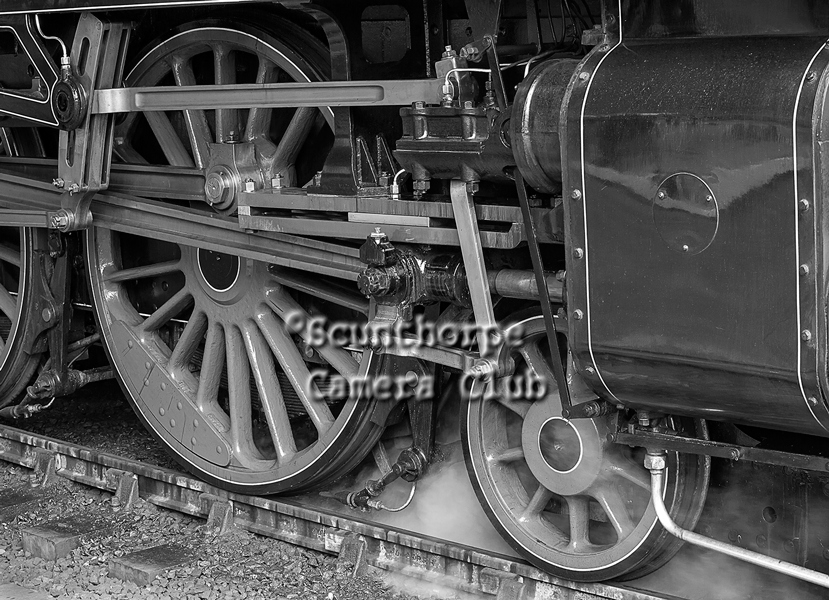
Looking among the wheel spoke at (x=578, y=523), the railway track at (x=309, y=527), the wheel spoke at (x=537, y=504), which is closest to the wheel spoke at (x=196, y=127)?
the railway track at (x=309, y=527)

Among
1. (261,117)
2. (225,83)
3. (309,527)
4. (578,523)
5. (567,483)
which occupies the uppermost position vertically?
(225,83)

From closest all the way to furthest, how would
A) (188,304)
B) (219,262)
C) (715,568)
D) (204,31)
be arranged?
(715,568) < (204,31) < (219,262) < (188,304)

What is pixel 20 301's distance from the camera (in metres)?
5.50

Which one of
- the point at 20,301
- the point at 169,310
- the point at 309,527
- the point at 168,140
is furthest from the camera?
the point at 20,301

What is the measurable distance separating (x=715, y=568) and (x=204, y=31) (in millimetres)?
2615

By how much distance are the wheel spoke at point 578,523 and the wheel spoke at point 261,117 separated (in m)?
1.80

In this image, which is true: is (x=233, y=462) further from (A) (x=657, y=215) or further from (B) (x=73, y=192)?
(A) (x=657, y=215)

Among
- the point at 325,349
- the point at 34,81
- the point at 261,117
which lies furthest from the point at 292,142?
the point at 34,81

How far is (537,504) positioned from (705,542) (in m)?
0.74

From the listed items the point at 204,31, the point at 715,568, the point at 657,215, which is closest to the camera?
the point at 657,215

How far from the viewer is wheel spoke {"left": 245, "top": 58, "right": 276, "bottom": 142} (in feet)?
14.4

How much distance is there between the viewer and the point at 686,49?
2.93m

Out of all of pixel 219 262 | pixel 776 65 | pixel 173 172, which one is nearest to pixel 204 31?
pixel 173 172

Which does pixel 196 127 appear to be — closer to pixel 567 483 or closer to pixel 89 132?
pixel 89 132
